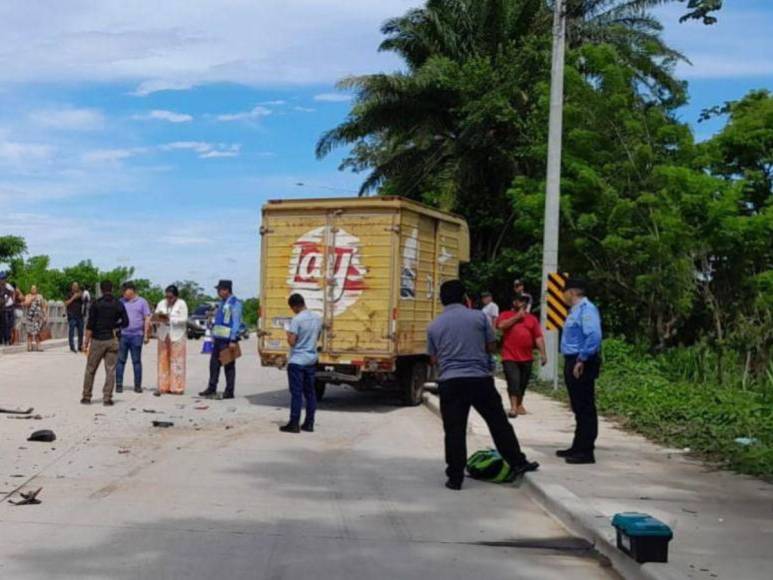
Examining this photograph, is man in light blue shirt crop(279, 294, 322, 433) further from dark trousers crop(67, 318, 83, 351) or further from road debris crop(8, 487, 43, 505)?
dark trousers crop(67, 318, 83, 351)

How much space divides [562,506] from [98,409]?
838 cm

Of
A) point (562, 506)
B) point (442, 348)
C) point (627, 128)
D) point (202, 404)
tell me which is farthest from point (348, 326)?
point (627, 128)

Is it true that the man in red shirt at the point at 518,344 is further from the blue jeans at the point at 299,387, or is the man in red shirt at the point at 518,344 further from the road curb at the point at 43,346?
the road curb at the point at 43,346

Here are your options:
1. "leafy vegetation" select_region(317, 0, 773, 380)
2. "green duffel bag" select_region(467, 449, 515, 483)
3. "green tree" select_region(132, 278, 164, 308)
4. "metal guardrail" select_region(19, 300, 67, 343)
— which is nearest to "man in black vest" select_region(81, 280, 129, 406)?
"green duffel bag" select_region(467, 449, 515, 483)

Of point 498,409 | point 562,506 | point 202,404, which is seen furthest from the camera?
point 202,404

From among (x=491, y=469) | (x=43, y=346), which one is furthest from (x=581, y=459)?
(x=43, y=346)

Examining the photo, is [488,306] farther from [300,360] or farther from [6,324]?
[6,324]

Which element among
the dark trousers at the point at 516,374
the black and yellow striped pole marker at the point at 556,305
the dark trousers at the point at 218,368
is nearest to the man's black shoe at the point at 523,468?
the dark trousers at the point at 516,374

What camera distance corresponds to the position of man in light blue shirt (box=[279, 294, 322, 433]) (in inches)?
484

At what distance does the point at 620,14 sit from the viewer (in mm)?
29938

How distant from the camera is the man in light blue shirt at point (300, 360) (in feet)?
40.3

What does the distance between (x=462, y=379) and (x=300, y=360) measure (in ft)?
13.0

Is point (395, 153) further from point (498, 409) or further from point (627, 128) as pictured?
point (498, 409)

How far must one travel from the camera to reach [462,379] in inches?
346
